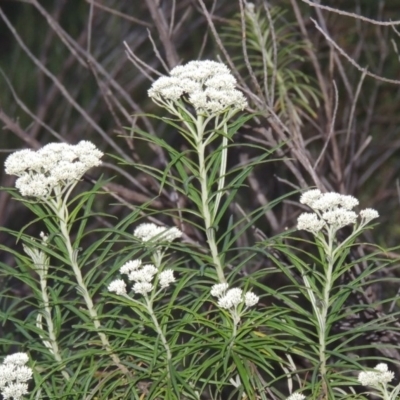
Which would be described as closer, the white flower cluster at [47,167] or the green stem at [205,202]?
the white flower cluster at [47,167]

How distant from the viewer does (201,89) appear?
1.68 metres

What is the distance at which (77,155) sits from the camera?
5.45 ft

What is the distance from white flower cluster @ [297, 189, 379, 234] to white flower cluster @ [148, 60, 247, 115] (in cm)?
22

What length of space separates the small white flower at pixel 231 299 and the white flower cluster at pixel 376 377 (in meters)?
0.25

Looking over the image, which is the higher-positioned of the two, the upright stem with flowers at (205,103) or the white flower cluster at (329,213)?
the upright stem with flowers at (205,103)

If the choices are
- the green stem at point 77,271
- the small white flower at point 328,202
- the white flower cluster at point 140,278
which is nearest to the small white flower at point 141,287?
the white flower cluster at point 140,278

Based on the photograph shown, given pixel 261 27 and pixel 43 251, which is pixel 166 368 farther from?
pixel 261 27

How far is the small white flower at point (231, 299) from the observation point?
159 centimetres

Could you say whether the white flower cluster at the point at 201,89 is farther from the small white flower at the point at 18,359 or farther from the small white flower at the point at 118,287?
the small white flower at the point at 18,359

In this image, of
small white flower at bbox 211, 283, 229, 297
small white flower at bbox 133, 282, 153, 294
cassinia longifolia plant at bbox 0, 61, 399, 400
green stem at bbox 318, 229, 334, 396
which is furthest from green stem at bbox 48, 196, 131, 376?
green stem at bbox 318, 229, 334, 396

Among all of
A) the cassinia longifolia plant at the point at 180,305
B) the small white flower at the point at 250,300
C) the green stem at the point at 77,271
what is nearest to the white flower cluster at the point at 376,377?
the cassinia longifolia plant at the point at 180,305

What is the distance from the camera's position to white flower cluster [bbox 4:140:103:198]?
5.23ft

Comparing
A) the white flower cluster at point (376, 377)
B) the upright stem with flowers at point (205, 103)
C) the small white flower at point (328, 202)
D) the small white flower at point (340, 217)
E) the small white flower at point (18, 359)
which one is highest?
the upright stem with flowers at point (205, 103)

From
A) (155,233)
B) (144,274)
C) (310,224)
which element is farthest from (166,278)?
(310,224)
